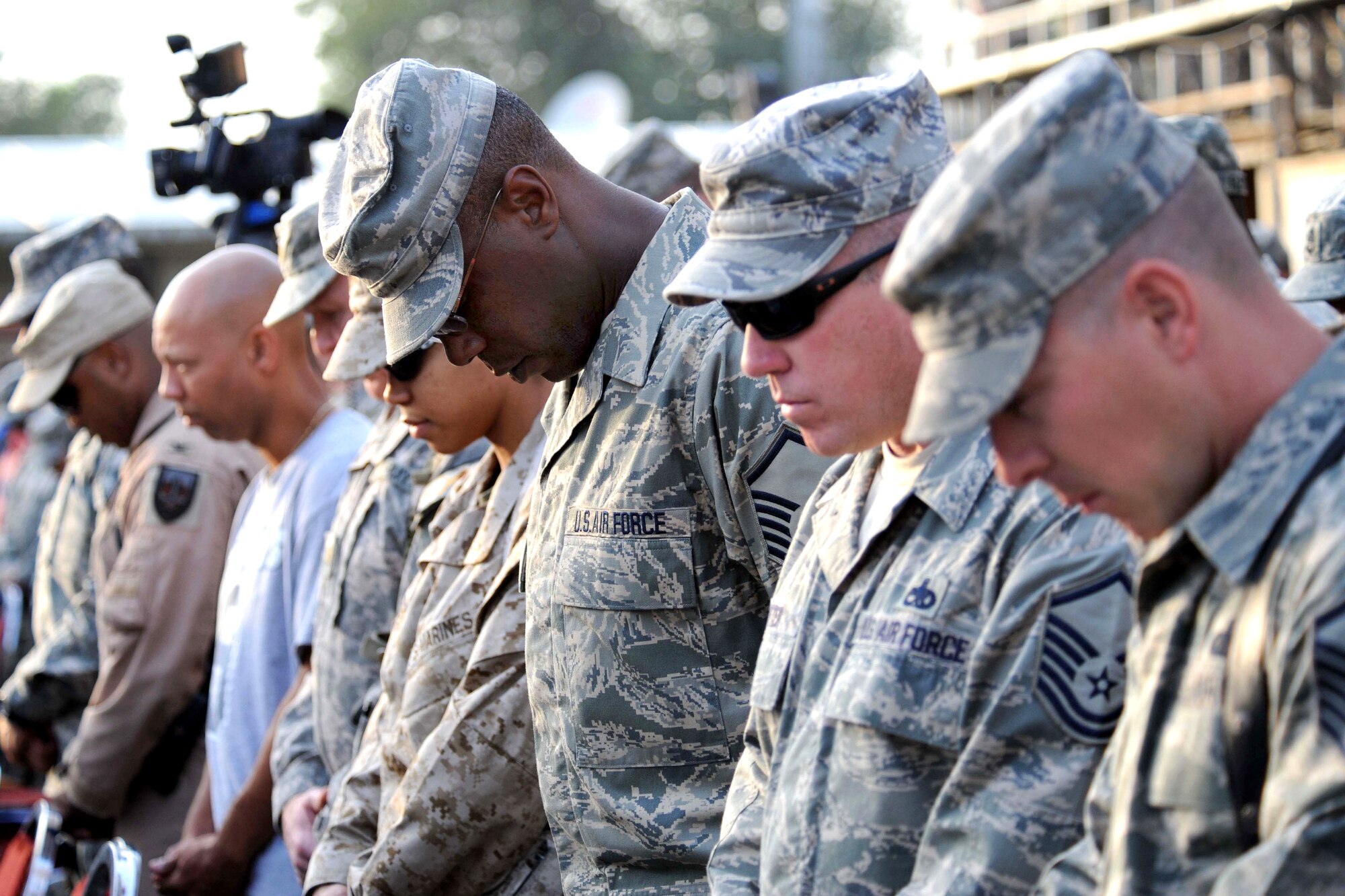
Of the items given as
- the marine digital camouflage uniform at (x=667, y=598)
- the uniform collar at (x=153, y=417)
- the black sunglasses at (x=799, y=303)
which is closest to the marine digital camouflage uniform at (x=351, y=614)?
the marine digital camouflage uniform at (x=667, y=598)

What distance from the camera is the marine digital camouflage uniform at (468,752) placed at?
2.77 m

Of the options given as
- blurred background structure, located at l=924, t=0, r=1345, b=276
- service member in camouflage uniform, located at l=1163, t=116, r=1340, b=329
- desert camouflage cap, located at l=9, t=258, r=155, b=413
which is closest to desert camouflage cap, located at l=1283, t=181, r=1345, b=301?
service member in camouflage uniform, located at l=1163, t=116, r=1340, b=329

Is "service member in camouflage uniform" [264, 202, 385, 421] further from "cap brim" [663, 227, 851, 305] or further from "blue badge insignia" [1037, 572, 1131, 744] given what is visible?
"blue badge insignia" [1037, 572, 1131, 744]

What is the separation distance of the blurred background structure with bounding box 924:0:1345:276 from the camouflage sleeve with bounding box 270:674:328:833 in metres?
4.74

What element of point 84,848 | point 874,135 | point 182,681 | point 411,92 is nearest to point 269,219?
point 182,681

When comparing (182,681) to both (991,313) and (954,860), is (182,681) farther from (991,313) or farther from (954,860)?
(991,313)

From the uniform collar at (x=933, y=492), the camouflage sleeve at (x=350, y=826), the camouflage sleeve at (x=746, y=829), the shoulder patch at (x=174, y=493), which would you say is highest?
the uniform collar at (x=933, y=492)

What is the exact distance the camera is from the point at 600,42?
42531 millimetres

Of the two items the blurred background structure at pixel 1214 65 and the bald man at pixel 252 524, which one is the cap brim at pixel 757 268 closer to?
the bald man at pixel 252 524

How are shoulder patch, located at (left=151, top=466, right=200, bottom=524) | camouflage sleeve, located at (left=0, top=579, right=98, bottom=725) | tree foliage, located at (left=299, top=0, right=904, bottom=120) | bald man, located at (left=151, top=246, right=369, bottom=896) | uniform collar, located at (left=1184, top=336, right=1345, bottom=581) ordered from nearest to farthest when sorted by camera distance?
uniform collar, located at (left=1184, top=336, right=1345, bottom=581) → bald man, located at (left=151, top=246, right=369, bottom=896) → shoulder patch, located at (left=151, top=466, right=200, bottom=524) → camouflage sleeve, located at (left=0, top=579, right=98, bottom=725) → tree foliage, located at (left=299, top=0, right=904, bottom=120)

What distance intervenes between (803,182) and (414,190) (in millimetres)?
876

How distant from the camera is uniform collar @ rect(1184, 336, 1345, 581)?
1256 mm

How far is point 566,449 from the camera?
2.60m

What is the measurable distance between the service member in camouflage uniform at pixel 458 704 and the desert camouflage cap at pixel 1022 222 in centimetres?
158
